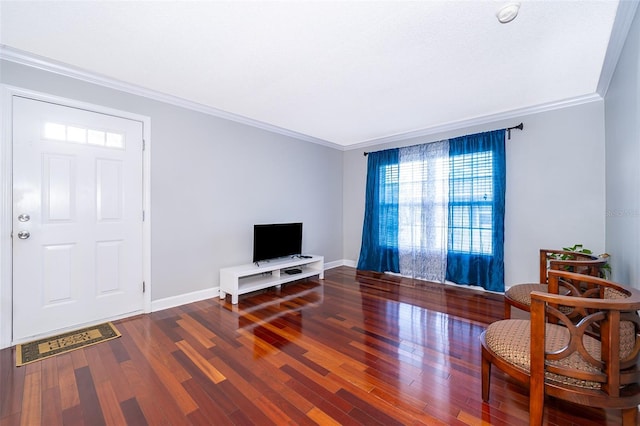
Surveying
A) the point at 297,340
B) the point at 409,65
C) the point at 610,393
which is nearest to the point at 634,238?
the point at 610,393

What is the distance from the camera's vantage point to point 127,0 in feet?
5.55

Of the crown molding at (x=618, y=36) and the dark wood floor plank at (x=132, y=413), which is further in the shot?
the crown molding at (x=618, y=36)

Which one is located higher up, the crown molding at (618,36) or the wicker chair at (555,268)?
the crown molding at (618,36)

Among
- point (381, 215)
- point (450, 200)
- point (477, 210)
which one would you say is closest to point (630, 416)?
point (477, 210)

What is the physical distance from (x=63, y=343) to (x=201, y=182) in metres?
2.02

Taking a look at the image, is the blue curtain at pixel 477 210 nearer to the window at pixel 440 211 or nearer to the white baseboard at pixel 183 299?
the window at pixel 440 211

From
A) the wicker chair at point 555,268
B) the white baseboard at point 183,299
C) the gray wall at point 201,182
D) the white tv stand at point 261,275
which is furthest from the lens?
the white tv stand at point 261,275

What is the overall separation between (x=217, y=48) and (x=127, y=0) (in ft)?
2.04

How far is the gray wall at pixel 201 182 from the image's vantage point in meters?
2.96

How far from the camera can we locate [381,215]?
497cm

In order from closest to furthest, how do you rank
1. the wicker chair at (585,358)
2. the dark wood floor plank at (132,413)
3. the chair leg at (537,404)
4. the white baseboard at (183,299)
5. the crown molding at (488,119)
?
the wicker chair at (585,358) → the chair leg at (537,404) → the dark wood floor plank at (132,413) → the white baseboard at (183,299) → the crown molding at (488,119)

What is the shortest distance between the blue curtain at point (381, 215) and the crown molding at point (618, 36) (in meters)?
2.62

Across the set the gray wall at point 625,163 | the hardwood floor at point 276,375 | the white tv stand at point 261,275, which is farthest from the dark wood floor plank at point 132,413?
the gray wall at point 625,163

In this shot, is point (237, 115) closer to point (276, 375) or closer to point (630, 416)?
point (276, 375)
